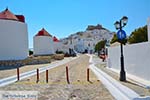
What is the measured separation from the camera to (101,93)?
39.4 feet

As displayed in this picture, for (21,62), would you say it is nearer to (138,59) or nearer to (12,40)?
(12,40)

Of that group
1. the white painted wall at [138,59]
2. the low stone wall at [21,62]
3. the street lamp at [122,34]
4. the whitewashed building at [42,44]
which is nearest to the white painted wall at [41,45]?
the whitewashed building at [42,44]

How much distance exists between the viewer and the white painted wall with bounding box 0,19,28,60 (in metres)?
33.3

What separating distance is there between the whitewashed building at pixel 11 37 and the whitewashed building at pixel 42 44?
18.6 metres

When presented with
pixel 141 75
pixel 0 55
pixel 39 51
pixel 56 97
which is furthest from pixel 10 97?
pixel 39 51

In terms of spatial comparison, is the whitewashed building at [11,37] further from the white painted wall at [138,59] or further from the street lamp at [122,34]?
the street lamp at [122,34]

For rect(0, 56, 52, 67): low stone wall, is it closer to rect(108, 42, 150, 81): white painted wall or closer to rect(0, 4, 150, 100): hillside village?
rect(0, 4, 150, 100): hillside village

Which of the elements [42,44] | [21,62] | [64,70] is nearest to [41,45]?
[42,44]

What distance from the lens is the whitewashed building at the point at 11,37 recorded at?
33.3 metres

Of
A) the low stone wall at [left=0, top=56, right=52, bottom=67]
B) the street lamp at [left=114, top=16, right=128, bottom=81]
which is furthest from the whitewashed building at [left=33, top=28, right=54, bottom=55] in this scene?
the street lamp at [left=114, top=16, right=128, bottom=81]

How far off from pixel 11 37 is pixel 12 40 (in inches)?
15.7

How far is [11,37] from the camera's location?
34219mm

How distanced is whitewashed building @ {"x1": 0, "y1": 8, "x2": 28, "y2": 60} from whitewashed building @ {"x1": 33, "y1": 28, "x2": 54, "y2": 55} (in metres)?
18.6

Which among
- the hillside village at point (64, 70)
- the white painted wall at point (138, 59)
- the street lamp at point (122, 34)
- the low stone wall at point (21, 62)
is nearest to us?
the hillside village at point (64, 70)
